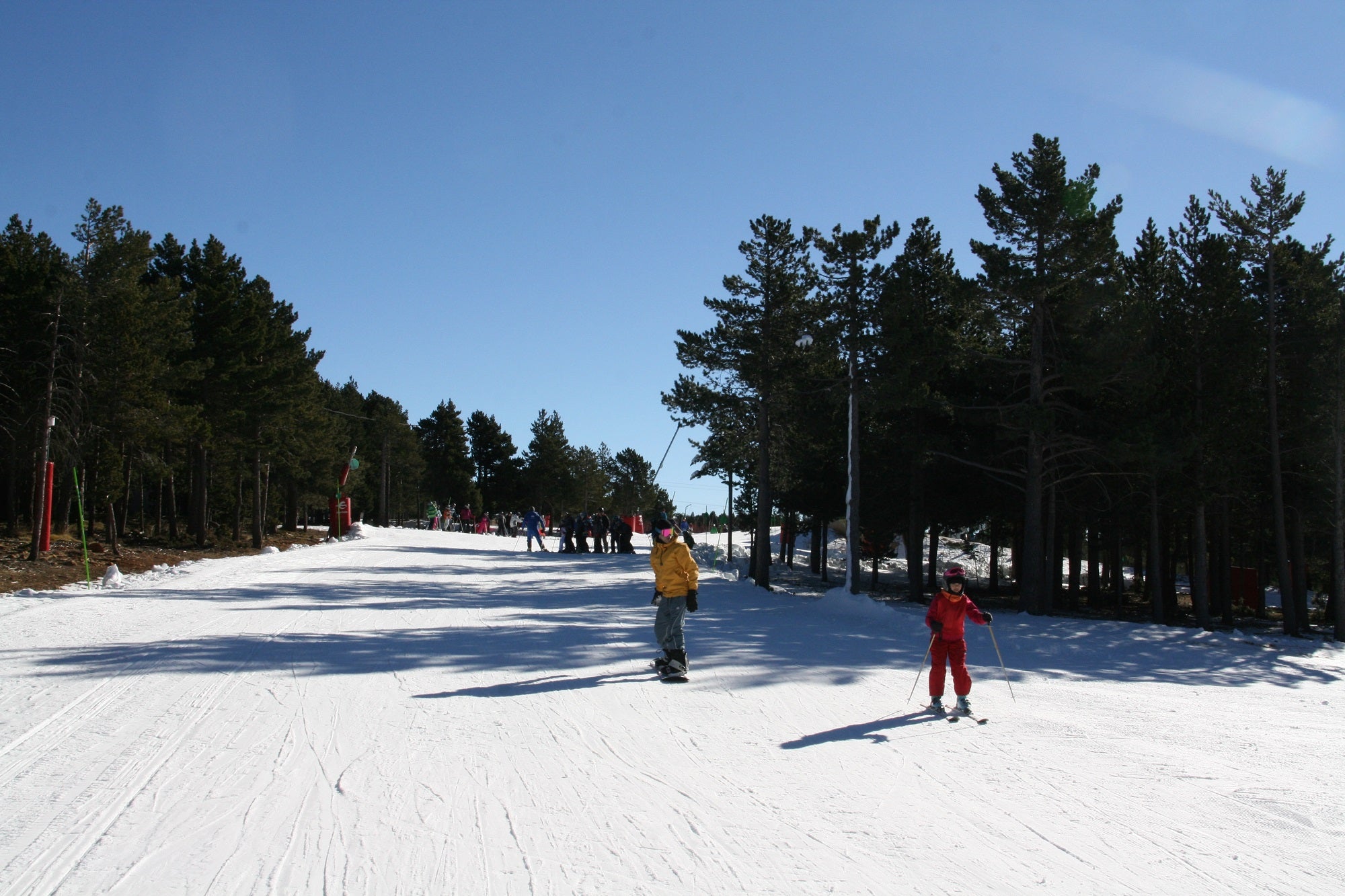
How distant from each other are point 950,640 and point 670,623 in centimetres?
303

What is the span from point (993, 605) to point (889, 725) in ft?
85.4

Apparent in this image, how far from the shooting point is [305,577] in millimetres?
21688

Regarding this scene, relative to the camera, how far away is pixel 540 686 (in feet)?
30.9

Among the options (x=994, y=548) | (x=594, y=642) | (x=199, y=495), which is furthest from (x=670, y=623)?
(x=199, y=495)

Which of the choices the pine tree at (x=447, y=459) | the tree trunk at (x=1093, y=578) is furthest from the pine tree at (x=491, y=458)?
the tree trunk at (x=1093, y=578)

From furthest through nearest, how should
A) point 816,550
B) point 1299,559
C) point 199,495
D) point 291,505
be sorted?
point 291,505 < point 816,550 < point 199,495 < point 1299,559

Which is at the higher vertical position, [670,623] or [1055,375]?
[1055,375]

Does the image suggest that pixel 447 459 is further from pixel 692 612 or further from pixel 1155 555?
pixel 692 612

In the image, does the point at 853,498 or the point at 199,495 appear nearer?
the point at 853,498

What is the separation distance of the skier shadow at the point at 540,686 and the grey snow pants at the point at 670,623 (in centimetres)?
49

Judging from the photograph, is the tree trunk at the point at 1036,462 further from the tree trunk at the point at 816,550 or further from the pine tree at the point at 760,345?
the tree trunk at the point at 816,550

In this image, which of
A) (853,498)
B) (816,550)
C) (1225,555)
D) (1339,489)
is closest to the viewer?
(853,498)

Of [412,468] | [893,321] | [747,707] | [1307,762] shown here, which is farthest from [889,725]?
[412,468]

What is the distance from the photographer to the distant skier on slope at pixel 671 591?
9.94 m
